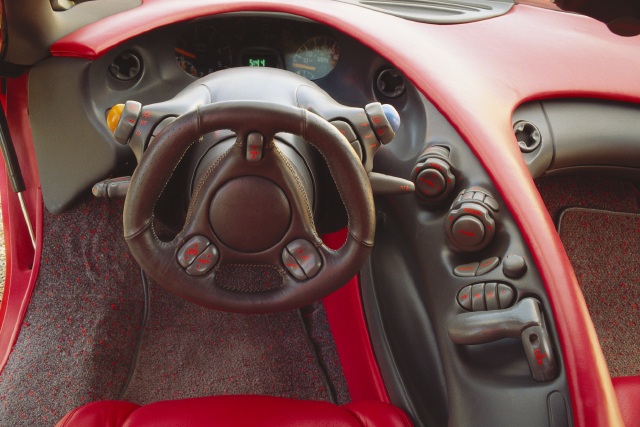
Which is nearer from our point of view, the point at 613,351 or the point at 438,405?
the point at 438,405

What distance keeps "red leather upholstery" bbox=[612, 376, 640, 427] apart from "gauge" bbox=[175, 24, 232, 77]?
0.99m

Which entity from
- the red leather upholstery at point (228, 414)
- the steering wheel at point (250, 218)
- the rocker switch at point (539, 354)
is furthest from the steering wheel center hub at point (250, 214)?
the rocker switch at point (539, 354)

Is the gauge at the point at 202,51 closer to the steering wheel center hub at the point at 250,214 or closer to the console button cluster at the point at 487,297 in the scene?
the steering wheel center hub at the point at 250,214

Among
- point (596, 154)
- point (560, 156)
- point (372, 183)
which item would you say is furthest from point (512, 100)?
point (372, 183)

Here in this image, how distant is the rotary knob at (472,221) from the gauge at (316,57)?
0.48m

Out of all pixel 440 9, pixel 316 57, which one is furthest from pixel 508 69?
pixel 316 57

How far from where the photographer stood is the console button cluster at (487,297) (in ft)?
2.55

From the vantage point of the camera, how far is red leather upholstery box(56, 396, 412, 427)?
0.77m

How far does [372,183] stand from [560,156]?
49 cm

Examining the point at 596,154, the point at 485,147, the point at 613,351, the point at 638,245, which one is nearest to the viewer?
the point at 485,147

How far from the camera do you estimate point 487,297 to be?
0.79 m

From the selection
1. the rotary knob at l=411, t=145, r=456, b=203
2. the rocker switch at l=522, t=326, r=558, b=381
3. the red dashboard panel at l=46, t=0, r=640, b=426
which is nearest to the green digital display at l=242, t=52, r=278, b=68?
the red dashboard panel at l=46, t=0, r=640, b=426

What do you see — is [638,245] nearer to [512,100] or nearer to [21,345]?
[512,100]

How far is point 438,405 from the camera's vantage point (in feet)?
3.11
